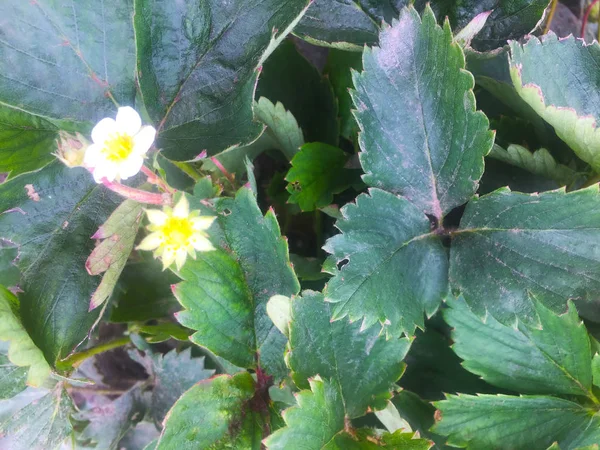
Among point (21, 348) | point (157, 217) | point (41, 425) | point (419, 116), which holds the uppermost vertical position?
point (419, 116)

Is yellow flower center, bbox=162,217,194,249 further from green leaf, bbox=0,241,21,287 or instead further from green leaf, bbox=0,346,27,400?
green leaf, bbox=0,346,27,400

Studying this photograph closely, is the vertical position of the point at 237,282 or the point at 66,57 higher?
the point at 66,57

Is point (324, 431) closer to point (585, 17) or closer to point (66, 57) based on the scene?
point (66, 57)

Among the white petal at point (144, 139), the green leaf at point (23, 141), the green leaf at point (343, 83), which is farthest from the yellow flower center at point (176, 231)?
the green leaf at point (343, 83)

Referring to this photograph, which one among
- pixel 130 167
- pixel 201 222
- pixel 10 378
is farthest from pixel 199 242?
pixel 10 378

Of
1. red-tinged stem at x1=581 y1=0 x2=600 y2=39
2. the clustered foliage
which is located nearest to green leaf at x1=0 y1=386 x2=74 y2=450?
the clustered foliage

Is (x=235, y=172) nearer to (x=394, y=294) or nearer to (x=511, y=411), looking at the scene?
(x=394, y=294)
